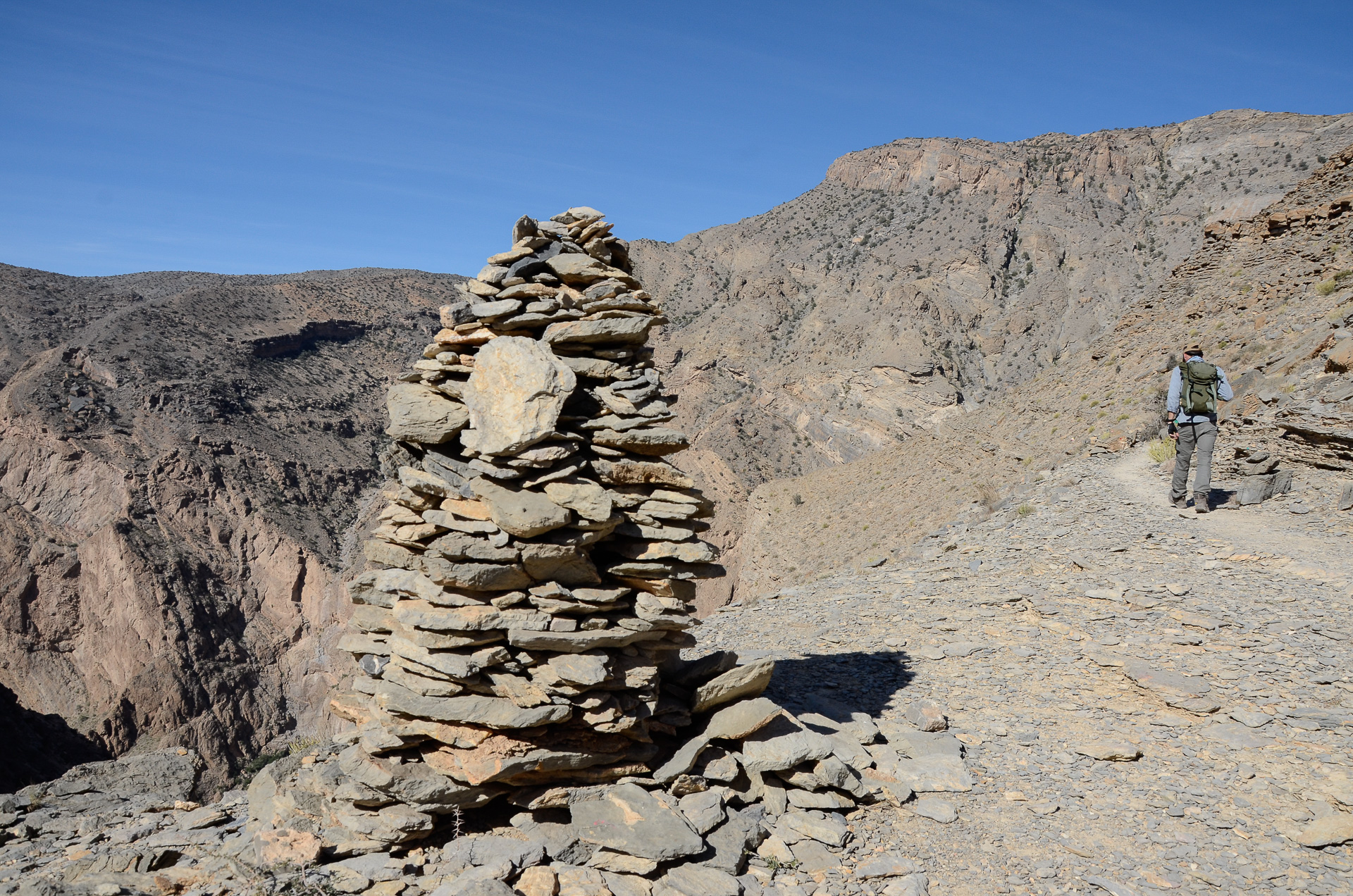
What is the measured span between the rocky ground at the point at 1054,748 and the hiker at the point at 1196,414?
0.46 m

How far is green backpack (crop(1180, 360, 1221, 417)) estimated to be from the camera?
36.0 ft

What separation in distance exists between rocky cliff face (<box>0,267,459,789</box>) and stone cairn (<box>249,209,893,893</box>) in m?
27.5

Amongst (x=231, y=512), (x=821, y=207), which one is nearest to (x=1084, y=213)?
(x=821, y=207)

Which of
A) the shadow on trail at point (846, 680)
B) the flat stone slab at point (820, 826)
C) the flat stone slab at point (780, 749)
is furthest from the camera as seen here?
the shadow on trail at point (846, 680)

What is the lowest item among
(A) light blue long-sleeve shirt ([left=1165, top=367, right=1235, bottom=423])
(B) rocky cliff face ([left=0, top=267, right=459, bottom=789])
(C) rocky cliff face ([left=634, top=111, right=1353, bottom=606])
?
(B) rocky cliff face ([left=0, top=267, right=459, bottom=789])

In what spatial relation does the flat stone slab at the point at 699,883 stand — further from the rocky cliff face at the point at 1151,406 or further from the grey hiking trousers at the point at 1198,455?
the grey hiking trousers at the point at 1198,455

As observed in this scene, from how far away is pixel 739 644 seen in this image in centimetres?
1087

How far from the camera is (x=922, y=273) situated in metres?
61.8

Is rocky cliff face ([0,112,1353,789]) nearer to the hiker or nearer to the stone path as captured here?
the hiker

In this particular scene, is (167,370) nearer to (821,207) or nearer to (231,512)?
(231,512)

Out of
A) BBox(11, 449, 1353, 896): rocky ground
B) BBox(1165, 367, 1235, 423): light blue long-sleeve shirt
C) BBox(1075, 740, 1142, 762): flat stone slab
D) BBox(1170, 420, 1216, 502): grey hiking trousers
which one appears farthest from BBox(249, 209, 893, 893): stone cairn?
BBox(1165, 367, 1235, 423): light blue long-sleeve shirt

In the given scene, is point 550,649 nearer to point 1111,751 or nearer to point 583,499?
point 583,499

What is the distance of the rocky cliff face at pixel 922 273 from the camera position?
160ft

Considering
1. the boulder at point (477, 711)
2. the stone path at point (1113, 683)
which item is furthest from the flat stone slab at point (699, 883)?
the boulder at point (477, 711)
